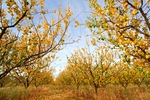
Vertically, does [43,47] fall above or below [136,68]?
above

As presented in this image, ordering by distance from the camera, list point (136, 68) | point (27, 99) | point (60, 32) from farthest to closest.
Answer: point (27, 99) → point (60, 32) → point (136, 68)

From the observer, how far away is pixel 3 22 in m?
6.00

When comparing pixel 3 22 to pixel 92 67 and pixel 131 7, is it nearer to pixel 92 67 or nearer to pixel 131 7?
pixel 131 7

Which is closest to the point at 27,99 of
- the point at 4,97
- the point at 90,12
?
the point at 4,97

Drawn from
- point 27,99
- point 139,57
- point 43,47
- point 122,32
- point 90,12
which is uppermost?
point 90,12

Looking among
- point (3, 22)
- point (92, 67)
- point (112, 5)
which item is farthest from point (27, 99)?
point (112, 5)

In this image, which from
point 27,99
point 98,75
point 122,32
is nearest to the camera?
point 122,32

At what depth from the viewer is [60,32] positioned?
6.80 meters

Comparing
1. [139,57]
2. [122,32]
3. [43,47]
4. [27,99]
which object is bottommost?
[27,99]

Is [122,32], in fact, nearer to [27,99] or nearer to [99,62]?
[99,62]

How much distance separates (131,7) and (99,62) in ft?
28.9

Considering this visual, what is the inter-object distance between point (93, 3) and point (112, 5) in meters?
0.76

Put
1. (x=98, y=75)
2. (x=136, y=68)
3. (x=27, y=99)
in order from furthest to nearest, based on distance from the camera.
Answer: (x=27, y=99), (x=98, y=75), (x=136, y=68)

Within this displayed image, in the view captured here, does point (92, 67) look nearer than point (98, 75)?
No
